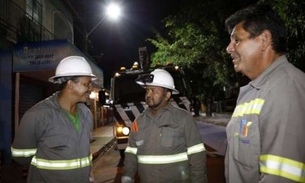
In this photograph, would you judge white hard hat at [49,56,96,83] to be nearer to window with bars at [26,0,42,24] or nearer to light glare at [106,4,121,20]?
window with bars at [26,0,42,24]

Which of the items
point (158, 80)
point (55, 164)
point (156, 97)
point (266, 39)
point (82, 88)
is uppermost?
point (266, 39)

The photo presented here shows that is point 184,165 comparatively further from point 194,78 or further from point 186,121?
point 194,78

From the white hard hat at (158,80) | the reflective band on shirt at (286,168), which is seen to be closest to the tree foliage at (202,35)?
the white hard hat at (158,80)

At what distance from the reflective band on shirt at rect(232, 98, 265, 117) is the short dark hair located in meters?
0.38

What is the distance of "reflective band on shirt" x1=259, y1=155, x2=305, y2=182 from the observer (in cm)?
160

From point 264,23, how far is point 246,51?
8.6 inches

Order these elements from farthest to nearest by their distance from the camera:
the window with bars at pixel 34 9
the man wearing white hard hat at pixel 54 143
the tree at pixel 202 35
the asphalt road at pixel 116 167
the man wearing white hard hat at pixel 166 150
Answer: the tree at pixel 202 35
the window with bars at pixel 34 9
the asphalt road at pixel 116 167
the man wearing white hard hat at pixel 166 150
the man wearing white hard hat at pixel 54 143

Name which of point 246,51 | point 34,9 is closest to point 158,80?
point 246,51

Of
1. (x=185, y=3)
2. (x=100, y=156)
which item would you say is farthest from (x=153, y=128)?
(x=185, y=3)

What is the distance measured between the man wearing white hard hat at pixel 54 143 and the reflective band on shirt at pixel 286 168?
219 centimetres

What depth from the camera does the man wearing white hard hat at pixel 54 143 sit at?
3139mm

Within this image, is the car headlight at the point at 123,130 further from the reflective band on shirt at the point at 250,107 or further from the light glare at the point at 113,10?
the light glare at the point at 113,10

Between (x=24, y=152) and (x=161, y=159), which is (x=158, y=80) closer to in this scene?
(x=161, y=159)

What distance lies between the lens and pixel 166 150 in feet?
11.5
